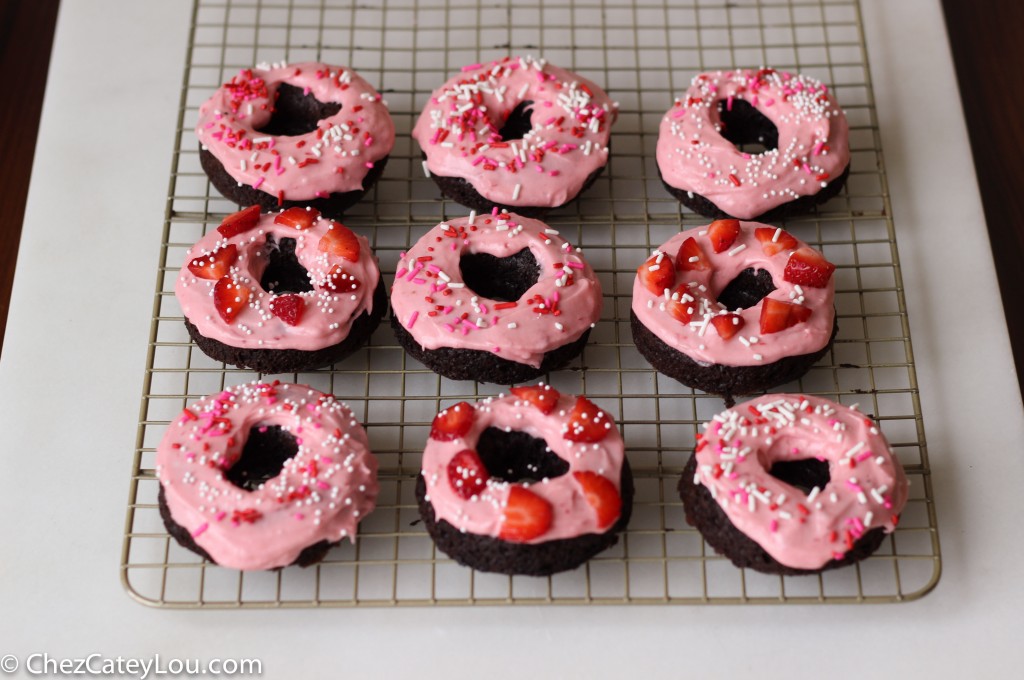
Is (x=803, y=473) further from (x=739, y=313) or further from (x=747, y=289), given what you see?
(x=747, y=289)

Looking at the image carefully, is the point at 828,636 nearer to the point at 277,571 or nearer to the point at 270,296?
the point at 277,571

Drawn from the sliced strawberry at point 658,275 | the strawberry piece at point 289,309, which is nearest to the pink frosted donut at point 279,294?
the strawberry piece at point 289,309

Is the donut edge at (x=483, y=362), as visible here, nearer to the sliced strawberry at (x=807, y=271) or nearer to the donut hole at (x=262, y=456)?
the donut hole at (x=262, y=456)

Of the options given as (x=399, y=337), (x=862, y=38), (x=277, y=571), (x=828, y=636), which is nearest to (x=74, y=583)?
(x=277, y=571)

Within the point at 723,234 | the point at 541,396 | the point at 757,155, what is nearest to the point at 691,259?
the point at 723,234

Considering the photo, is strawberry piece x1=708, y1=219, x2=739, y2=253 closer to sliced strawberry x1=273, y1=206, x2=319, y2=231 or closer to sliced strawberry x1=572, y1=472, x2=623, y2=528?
sliced strawberry x1=572, y1=472, x2=623, y2=528
